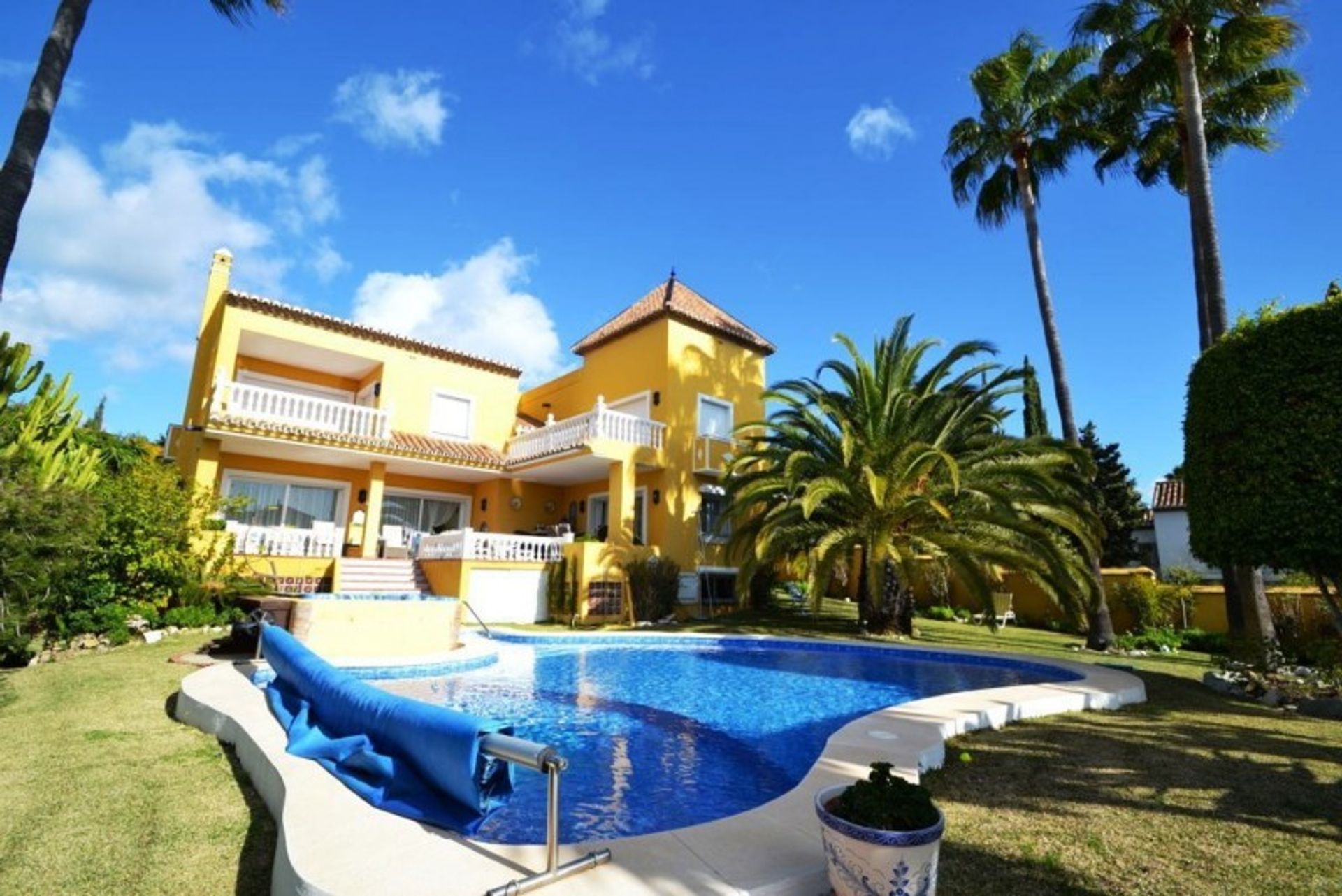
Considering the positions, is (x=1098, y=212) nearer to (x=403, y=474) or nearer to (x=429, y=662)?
(x=429, y=662)

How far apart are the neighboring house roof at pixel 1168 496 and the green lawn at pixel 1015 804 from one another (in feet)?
102

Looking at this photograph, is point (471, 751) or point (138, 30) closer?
point (471, 751)

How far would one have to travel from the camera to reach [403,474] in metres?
21.5

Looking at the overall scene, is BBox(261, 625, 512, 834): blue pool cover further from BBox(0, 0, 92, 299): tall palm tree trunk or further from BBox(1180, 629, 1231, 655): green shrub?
BBox(1180, 629, 1231, 655): green shrub

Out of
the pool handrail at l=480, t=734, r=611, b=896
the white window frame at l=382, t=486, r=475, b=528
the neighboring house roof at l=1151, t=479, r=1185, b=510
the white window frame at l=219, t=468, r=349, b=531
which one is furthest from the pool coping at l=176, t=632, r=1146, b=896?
the neighboring house roof at l=1151, t=479, r=1185, b=510

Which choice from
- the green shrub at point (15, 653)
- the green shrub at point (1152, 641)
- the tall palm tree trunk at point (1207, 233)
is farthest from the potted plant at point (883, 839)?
the green shrub at point (1152, 641)

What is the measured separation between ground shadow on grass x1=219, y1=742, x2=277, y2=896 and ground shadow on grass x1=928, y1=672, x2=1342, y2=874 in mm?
4462

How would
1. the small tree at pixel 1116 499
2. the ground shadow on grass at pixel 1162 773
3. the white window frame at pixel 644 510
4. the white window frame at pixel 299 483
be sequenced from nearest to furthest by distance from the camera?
the ground shadow on grass at pixel 1162 773, the white window frame at pixel 299 483, the white window frame at pixel 644 510, the small tree at pixel 1116 499

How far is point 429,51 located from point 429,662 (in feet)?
38.8

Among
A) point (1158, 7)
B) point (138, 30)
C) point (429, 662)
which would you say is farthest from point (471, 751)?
point (1158, 7)

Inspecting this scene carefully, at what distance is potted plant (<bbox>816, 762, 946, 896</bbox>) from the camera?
2695 millimetres

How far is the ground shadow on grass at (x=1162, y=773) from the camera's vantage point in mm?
4246

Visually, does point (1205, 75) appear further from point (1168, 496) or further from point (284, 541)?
point (1168, 496)

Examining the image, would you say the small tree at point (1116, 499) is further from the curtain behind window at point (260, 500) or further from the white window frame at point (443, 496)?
the curtain behind window at point (260, 500)
